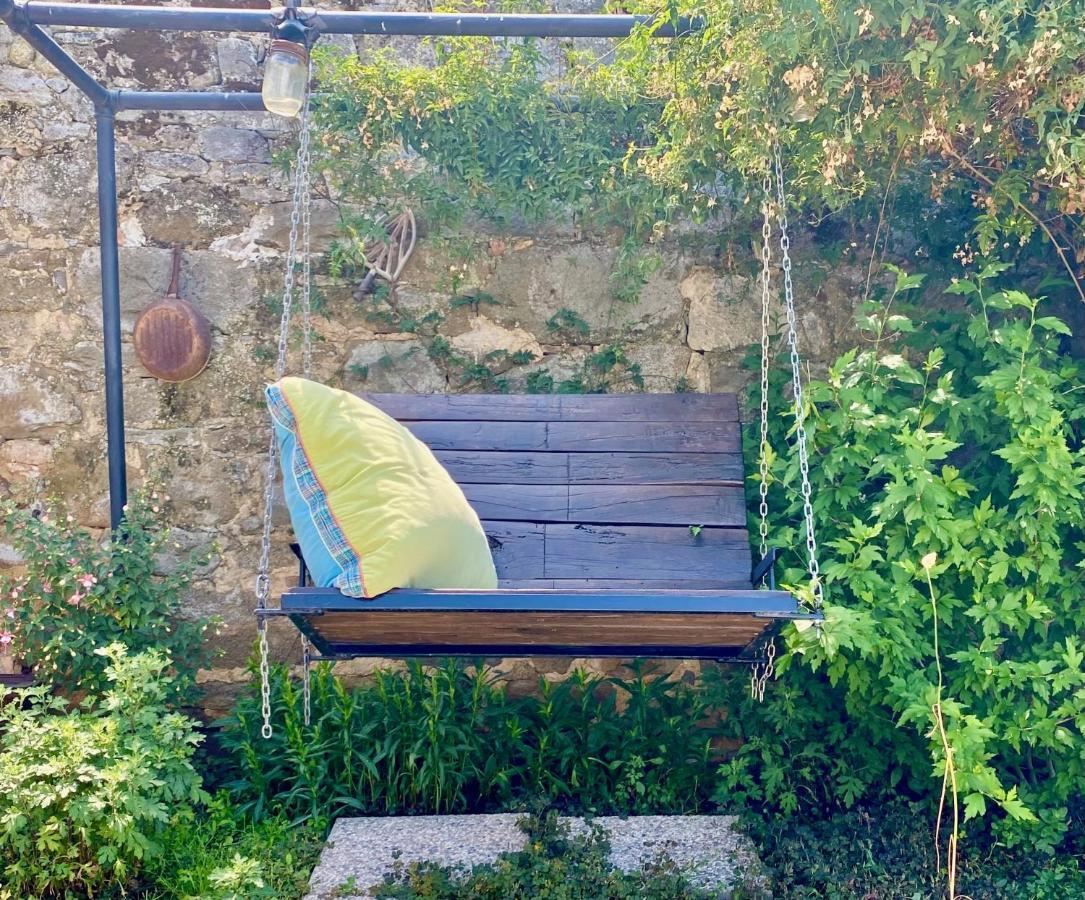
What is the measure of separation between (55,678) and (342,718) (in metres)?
0.86

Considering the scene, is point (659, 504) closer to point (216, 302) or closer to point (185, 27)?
point (216, 302)

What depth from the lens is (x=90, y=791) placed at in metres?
2.55

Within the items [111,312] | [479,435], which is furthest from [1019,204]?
[111,312]

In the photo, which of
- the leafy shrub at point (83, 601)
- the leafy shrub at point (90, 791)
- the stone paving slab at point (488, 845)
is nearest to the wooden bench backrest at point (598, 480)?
the stone paving slab at point (488, 845)

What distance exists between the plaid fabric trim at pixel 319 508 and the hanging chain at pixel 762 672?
1.05 meters

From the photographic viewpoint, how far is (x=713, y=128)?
9.16ft

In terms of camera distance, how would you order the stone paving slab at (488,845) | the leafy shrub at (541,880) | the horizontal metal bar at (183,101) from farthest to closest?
the horizontal metal bar at (183,101) → the stone paving slab at (488,845) → the leafy shrub at (541,880)

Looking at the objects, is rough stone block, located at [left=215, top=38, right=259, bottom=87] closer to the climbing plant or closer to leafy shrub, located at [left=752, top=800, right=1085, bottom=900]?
the climbing plant

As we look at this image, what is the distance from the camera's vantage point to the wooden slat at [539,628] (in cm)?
224

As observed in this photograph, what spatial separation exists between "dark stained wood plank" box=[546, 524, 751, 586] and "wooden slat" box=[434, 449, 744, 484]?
15cm

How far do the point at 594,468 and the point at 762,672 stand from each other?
778mm

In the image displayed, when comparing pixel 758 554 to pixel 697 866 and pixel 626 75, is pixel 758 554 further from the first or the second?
Answer: pixel 626 75

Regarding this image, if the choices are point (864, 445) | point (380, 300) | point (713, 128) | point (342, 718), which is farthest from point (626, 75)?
point (342, 718)

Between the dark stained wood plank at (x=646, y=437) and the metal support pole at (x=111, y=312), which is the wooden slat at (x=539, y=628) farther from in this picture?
the metal support pole at (x=111, y=312)
